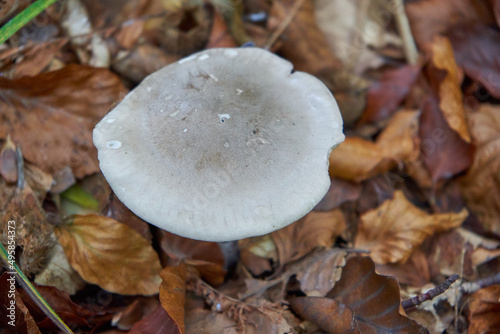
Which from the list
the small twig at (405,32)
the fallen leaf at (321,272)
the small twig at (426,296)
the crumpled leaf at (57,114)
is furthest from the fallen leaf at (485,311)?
the crumpled leaf at (57,114)

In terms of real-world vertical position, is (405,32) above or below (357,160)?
above

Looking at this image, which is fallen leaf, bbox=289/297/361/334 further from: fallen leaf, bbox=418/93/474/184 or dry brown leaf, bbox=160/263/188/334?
fallen leaf, bbox=418/93/474/184

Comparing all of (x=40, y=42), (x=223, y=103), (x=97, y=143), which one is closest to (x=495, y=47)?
(x=223, y=103)

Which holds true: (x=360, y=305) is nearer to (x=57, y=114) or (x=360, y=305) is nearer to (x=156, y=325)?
(x=156, y=325)

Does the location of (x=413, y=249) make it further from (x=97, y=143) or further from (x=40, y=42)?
(x=40, y=42)

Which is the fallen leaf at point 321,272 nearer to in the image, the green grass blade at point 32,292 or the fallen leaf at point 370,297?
the fallen leaf at point 370,297

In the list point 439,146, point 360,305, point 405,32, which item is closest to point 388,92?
point 439,146

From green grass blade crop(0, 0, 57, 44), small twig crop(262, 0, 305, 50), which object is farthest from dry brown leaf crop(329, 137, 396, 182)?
green grass blade crop(0, 0, 57, 44)

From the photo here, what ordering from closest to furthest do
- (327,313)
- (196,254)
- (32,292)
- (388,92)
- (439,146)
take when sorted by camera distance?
(32,292) → (327,313) → (196,254) → (439,146) → (388,92)
